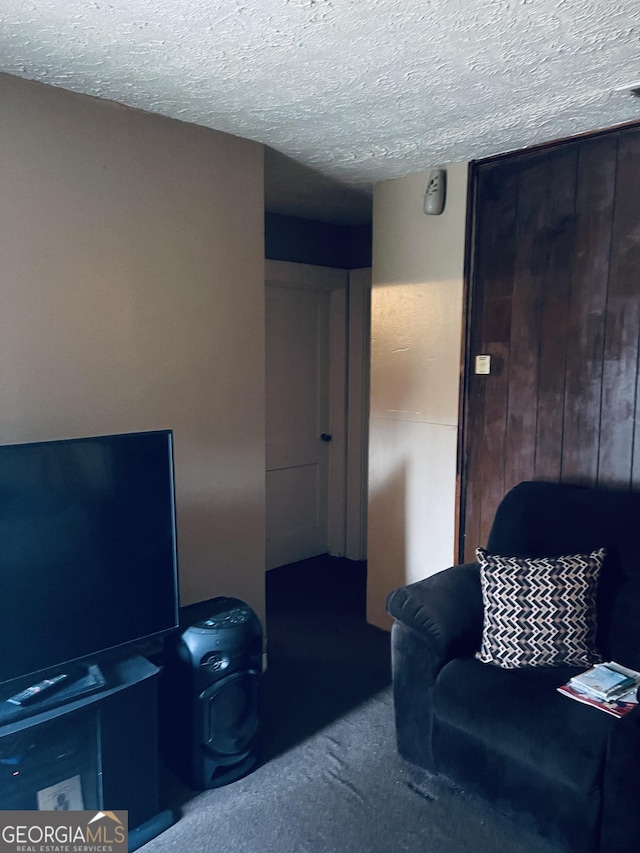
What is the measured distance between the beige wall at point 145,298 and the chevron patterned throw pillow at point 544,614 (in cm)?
121

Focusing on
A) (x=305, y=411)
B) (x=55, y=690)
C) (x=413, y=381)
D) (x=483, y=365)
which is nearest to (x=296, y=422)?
(x=305, y=411)

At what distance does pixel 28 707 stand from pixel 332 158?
2556mm

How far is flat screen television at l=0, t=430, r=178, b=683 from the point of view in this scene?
191 cm

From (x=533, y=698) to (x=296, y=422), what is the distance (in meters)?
2.88

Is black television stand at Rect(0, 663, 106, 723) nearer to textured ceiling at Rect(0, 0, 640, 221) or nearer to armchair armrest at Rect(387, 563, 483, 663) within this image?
armchair armrest at Rect(387, 563, 483, 663)

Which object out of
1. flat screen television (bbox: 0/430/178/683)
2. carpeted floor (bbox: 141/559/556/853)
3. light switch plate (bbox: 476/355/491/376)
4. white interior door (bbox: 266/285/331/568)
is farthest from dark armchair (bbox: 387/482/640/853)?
white interior door (bbox: 266/285/331/568)

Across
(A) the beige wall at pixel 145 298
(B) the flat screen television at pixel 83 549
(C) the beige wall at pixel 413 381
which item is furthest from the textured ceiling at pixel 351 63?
(B) the flat screen television at pixel 83 549

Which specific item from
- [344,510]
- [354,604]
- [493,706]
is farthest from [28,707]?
→ [344,510]

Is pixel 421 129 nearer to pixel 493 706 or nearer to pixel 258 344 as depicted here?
pixel 258 344

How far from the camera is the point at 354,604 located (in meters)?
3.98

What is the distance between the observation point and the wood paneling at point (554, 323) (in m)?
2.58

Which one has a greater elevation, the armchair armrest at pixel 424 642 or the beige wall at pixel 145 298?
the beige wall at pixel 145 298

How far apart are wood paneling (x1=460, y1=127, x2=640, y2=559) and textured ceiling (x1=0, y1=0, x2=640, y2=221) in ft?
0.62

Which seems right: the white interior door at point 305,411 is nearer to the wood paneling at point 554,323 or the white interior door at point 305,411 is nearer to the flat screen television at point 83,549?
the wood paneling at point 554,323
